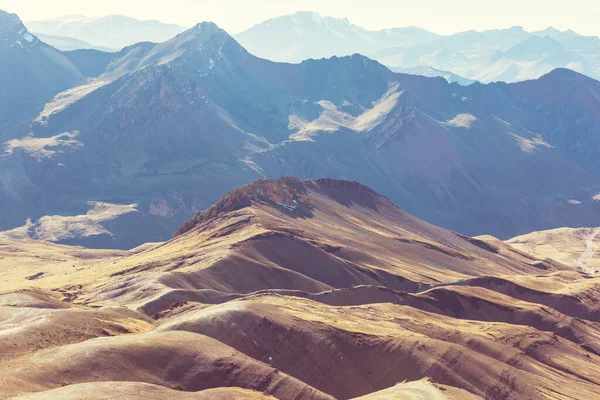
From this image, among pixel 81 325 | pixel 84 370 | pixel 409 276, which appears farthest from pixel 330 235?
pixel 84 370

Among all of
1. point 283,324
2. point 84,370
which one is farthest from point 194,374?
point 283,324

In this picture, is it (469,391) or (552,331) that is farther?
(552,331)

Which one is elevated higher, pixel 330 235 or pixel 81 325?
pixel 81 325

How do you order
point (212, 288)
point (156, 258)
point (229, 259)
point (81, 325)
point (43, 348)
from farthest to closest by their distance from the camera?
1. point (156, 258)
2. point (229, 259)
3. point (212, 288)
4. point (81, 325)
5. point (43, 348)

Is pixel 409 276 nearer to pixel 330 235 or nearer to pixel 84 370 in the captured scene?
pixel 330 235

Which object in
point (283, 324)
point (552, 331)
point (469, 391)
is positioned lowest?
point (552, 331)

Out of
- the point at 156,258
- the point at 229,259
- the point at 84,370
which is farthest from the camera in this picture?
the point at 156,258
